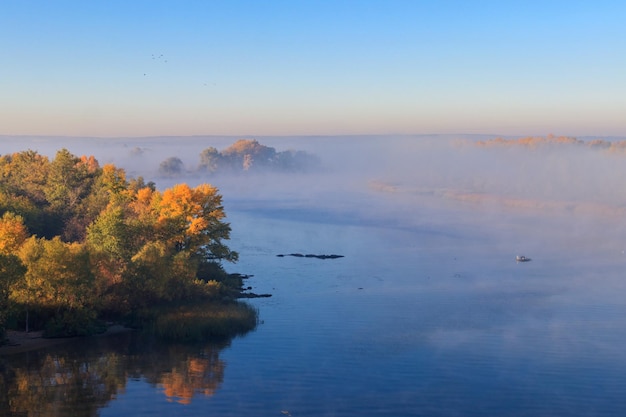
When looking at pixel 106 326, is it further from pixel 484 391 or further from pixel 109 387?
pixel 484 391

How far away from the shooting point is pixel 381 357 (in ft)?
120

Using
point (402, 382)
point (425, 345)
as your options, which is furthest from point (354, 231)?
point (402, 382)

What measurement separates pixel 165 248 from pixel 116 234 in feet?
12.4

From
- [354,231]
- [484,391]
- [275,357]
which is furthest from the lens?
[354,231]

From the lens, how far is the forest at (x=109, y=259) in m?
38.8

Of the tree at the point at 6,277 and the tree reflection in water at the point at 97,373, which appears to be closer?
the tree reflection in water at the point at 97,373

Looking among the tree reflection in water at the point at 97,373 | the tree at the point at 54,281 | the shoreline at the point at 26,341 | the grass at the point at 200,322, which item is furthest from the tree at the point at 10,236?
the grass at the point at 200,322

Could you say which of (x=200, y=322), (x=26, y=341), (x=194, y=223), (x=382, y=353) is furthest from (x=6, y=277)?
(x=382, y=353)

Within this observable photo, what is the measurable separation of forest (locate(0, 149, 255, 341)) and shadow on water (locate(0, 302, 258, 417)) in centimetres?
214

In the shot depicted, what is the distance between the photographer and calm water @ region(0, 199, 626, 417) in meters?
30.1

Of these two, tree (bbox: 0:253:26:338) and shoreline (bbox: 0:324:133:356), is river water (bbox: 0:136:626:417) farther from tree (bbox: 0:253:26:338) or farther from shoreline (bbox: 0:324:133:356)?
tree (bbox: 0:253:26:338)

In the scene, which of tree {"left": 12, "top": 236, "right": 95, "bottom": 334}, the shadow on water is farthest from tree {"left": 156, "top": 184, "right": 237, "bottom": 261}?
the shadow on water

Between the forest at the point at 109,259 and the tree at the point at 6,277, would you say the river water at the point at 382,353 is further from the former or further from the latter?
the forest at the point at 109,259

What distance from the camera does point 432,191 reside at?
523 ft
